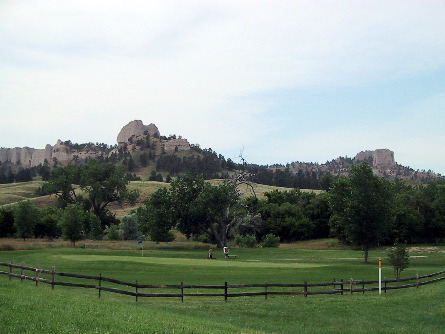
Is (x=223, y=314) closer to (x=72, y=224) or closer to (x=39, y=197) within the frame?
(x=72, y=224)

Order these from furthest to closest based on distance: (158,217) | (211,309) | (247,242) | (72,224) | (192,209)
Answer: (247,242), (158,217), (192,209), (72,224), (211,309)

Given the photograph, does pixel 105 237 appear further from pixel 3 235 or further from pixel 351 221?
pixel 351 221

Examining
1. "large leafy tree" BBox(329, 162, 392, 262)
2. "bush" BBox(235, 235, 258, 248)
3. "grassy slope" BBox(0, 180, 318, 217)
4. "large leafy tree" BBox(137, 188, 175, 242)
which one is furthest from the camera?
"grassy slope" BBox(0, 180, 318, 217)

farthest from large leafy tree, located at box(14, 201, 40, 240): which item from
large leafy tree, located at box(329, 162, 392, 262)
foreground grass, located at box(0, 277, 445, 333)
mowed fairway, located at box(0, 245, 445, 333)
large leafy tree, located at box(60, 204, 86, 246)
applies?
foreground grass, located at box(0, 277, 445, 333)

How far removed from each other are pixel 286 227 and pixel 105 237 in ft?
110

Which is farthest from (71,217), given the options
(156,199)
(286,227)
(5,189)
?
(5,189)

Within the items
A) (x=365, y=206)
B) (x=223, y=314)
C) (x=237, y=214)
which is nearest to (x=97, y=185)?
(x=237, y=214)

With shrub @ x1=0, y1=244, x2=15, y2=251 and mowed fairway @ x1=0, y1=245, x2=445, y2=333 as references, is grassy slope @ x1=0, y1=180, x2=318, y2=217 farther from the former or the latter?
mowed fairway @ x1=0, y1=245, x2=445, y2=333

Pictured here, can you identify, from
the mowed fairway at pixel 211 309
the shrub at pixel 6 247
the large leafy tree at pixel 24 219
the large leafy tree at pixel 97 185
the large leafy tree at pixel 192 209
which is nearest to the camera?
the mowed fairway at pixel 211 309

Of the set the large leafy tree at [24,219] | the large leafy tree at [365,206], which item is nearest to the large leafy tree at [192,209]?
the large leafy tree at [24,219]

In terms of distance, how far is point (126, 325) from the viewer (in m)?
14.0

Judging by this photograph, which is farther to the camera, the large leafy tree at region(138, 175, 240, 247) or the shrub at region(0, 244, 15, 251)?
the large leafy tree at region(138, 175, 240, 247)

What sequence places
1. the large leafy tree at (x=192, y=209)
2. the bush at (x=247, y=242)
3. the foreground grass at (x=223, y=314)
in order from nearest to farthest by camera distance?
the foreground grass at (x=223, y=314) → the large leafy tree at (x=192, y=209) → the bush at (x=247, y=242)

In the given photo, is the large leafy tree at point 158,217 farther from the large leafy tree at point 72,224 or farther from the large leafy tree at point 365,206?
the large leafy tree at point 365,206
